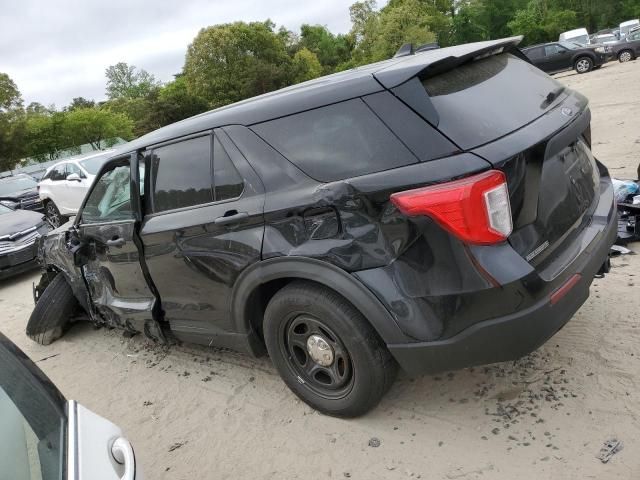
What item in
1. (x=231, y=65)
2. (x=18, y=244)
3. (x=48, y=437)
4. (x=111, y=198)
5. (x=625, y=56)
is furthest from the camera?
(x=231, y=65)

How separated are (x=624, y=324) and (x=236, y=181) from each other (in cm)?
258

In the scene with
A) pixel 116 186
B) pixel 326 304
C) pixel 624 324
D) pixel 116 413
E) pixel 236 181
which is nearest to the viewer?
pixel 326 304

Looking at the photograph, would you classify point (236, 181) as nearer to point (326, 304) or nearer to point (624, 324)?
point (326, 304)

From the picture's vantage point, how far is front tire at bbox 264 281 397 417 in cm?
261

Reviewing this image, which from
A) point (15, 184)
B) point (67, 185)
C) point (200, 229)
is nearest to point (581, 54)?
point (67, 185)

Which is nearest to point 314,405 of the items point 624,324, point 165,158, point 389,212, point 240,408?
point 240,408

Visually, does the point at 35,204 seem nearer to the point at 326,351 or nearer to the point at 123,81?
the point at 326,351

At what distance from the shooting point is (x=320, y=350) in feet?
9.27

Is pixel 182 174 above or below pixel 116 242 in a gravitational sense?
above

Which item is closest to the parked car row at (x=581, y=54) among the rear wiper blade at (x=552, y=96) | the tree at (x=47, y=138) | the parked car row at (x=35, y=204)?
the parked car row at (x=35, y=204)

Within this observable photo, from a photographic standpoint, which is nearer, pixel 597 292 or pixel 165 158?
pixel 165 158

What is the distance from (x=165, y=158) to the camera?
334cm

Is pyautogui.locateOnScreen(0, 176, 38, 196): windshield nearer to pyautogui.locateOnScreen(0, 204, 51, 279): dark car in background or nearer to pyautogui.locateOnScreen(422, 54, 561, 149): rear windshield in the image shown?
pyautogui.locateOnScreen(0, 204, 51, 279): dark car in background

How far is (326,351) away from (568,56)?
947 inches
